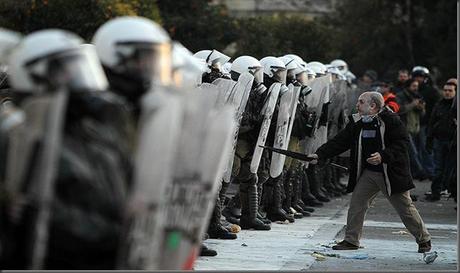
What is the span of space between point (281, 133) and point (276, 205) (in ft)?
3.78

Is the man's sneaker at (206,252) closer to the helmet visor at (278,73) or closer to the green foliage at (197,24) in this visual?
the helmet visor at (278,73)

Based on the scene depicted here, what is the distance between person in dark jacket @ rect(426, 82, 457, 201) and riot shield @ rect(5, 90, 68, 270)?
14172 mm

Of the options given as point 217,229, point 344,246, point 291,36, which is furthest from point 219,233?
point 291,36

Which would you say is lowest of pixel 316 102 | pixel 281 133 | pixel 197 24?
pixel 281 133

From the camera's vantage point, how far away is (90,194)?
597cm

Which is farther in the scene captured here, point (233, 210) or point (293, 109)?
point (293, 109)

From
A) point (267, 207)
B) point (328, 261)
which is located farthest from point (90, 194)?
point (267, 207)

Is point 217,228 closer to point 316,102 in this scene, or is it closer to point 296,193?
point 296,193

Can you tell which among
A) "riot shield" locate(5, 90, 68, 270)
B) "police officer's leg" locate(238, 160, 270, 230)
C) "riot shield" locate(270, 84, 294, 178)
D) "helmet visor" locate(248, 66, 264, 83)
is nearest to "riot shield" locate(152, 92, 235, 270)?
"riot shield" locate(5, 90, 68, 270)

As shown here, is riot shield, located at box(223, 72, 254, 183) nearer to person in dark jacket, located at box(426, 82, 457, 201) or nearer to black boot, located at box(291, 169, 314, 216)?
black boot, located at box(291, 169, 314, 216)

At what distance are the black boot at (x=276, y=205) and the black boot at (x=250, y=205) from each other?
119 cm

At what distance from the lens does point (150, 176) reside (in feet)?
20.0

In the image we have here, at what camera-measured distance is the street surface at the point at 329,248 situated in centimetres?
1216

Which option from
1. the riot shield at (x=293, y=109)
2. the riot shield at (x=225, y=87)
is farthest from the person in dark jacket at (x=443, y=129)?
the riot shield at (x=225, y=87)
